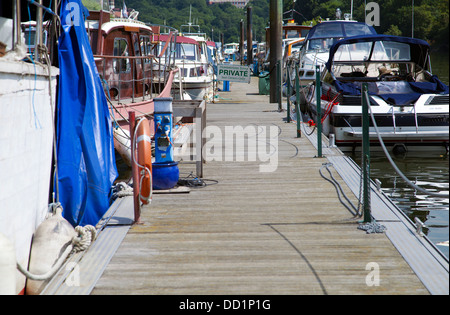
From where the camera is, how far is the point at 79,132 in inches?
238

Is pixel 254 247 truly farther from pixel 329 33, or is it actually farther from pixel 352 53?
pixel 329 33

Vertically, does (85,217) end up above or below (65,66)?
below

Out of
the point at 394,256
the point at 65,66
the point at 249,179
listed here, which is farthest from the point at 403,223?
the point at 65,66

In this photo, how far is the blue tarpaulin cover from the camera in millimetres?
5875

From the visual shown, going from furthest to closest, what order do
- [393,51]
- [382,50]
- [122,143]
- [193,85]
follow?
[193,85], [382,50], [393,51], [122,143]

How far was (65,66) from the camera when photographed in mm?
6195

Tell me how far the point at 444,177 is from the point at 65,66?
20.1 feet

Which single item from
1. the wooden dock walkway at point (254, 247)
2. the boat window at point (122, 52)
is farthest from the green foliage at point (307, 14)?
the boat window at point (122, 52)

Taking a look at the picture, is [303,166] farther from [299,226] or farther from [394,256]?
[394,256]

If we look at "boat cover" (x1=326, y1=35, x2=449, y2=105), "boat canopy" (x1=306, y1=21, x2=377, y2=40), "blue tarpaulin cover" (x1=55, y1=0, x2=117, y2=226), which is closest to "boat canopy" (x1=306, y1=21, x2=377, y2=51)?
"boat canopy" (x1=306, y1=21, x2=377, y2=40)

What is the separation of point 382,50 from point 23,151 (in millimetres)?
10574

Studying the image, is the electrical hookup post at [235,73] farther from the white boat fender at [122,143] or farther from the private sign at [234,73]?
the white boat fender at [122,143]

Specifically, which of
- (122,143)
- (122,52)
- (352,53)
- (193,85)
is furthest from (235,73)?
(122,143)

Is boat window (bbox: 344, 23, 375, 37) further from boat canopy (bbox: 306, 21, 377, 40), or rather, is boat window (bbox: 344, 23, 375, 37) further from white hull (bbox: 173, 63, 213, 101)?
white hull (bbox: 173, 63, 213, 101)
